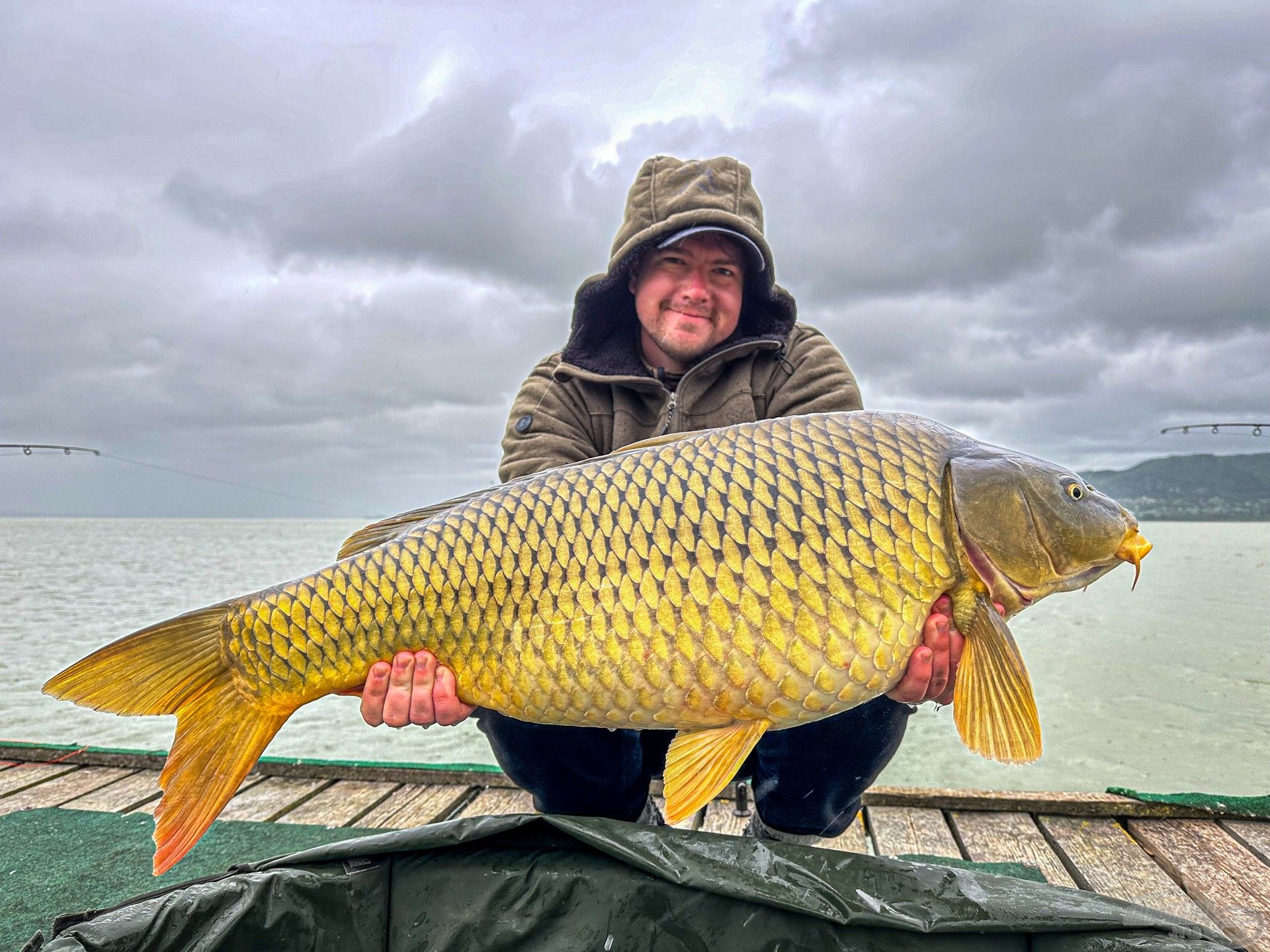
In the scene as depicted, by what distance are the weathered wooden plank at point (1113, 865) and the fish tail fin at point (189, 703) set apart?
65.9 inches

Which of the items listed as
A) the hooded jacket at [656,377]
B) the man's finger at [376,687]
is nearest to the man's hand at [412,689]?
the man's finger at [376,687]

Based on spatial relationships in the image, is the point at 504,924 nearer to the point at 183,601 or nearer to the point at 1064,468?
the point at 1064,468

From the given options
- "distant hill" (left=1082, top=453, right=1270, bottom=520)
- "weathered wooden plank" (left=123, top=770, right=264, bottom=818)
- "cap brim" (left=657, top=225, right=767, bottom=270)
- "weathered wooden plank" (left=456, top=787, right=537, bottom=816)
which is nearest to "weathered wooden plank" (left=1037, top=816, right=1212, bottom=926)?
"weathered wooden plank" (left=456, top=787, right=537, bottom=816)

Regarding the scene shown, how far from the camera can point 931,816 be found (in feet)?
6.70

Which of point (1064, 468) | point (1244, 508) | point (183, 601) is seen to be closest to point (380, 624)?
point (1064, 468)

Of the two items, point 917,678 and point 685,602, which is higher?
point 685,602

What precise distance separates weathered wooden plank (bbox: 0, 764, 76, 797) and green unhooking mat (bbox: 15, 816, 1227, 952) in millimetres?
1563

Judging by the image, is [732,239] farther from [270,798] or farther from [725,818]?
[270,798]

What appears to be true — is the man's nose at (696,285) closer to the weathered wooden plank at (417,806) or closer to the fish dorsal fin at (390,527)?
the fish dorsal fin at (390,527)

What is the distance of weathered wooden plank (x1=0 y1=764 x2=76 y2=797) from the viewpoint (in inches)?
89.3

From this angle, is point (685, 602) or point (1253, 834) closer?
point (685, 602)

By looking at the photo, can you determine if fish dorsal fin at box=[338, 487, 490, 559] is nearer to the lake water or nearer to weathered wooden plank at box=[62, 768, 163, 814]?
weathered wooden plank at box=[62, 768, 163, 814]

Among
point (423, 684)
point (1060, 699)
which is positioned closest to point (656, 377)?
point (423, 684)

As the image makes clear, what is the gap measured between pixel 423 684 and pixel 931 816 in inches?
56.4
